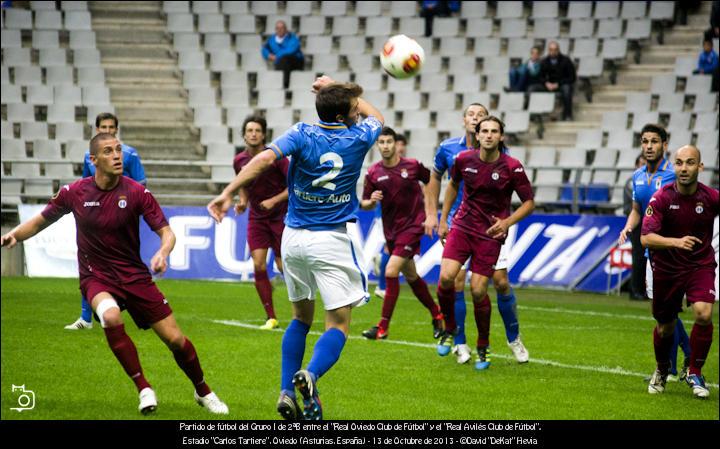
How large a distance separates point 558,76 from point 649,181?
13.6 metres

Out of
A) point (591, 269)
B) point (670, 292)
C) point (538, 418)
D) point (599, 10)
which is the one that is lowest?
point (591, 269)

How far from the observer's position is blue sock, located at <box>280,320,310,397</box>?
7.90m

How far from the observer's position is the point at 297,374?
285 inches

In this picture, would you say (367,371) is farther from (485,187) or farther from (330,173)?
(330,173)

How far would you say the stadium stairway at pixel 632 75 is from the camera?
24.4 meters

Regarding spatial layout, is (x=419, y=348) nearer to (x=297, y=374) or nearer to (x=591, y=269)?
(x=297, y=374)

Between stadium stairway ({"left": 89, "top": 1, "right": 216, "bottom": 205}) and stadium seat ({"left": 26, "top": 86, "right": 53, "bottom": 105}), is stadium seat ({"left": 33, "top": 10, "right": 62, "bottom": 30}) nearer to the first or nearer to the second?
stadium stairway ({"left": 89, "top": 1, "right": 216, "bottom": 205})

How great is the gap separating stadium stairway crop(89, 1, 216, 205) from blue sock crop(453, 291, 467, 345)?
10.7 meters

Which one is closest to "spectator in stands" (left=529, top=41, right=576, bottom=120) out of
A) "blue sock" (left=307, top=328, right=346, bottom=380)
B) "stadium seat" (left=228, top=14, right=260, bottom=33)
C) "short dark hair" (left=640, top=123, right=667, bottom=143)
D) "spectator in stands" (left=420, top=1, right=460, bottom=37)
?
"spectator in stands" (left=420, top=1, right=460, bottom=37)

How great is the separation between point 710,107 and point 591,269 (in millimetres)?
→ 6132

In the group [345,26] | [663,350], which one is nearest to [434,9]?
[345,26]

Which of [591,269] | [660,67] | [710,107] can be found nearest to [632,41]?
[660,67]

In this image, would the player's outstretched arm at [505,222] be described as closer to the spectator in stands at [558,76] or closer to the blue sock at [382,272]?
the blue sock at [382,272]

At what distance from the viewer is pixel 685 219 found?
966cm
